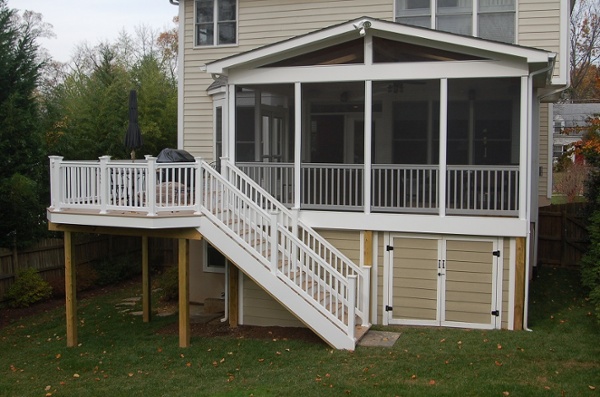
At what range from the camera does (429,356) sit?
377 inches

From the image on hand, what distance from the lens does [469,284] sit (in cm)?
1139

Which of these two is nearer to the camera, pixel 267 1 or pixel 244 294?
pixel 244 294

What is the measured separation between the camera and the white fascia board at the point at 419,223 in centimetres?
1112

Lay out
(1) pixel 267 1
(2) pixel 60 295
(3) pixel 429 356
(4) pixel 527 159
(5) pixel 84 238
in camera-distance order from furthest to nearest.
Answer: (5) pixel 84 238 < (2) pixel 60 295 < (1) pixel 267 1 < (4) pixel 527 159 < (3) pixel 429 356

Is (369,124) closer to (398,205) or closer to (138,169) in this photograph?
(398,205)

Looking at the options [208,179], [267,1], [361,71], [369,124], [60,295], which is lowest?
[60,295]

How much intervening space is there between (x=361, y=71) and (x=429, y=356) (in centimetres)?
506

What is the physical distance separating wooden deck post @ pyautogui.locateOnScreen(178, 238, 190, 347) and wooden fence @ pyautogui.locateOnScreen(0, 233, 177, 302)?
307cm

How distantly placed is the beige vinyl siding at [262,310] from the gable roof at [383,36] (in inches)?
162

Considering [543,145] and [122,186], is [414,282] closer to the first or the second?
[122,186]

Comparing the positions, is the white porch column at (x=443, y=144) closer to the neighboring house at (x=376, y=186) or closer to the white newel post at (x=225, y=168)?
the neighboring house at (x=376, y=186)

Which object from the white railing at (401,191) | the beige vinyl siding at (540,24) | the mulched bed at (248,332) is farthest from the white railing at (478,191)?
the mulched bed at (248,332)

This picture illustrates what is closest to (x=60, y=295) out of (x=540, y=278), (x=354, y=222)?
(x=354, y=222)

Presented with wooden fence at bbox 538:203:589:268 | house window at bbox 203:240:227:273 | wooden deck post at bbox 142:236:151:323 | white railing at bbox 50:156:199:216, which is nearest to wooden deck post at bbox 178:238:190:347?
white railing at bbox 50:156:199:216
